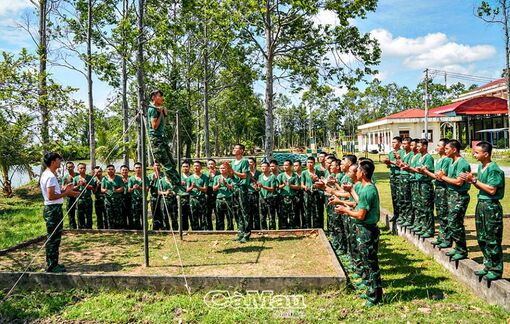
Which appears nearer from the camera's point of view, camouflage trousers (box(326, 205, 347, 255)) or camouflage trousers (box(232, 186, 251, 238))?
camouflage trousers (box(326, 205, 347, 255))

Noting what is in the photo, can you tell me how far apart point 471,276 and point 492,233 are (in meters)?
0.81

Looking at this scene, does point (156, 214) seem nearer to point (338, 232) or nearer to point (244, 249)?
point (244, 249)

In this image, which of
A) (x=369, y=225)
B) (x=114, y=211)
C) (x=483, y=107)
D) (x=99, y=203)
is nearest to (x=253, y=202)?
(x=114, y=211)

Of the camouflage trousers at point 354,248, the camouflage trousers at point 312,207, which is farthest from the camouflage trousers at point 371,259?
the camouflage trousers at point 312,207

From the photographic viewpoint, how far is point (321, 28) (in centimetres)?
1495

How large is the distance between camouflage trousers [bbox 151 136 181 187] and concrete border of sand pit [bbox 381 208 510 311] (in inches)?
192

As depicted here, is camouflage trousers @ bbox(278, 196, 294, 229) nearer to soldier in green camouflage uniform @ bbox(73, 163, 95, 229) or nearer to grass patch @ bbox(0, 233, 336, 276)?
grass patch @ bbox(0, 233, 336, 276)

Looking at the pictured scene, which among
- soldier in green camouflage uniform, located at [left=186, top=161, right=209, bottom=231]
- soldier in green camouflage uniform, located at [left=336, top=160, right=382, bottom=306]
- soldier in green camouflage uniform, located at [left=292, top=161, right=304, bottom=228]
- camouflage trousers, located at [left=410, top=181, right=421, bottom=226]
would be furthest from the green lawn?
soldier in green camouflage uniform, located at [left=186, top=161, right=209, bottom=231]

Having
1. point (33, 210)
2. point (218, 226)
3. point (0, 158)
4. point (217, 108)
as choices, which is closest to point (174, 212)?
point (218, 226)

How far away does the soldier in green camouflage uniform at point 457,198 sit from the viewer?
6121 millimetres

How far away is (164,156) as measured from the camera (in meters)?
7.16

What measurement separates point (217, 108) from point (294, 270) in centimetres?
3424

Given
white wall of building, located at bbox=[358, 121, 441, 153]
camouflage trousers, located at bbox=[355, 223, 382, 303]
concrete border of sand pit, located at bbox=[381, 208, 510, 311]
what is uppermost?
white wall of building, located at bbox=[358, 121, 441, 153]

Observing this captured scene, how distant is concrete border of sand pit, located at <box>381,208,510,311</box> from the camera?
483 cm
